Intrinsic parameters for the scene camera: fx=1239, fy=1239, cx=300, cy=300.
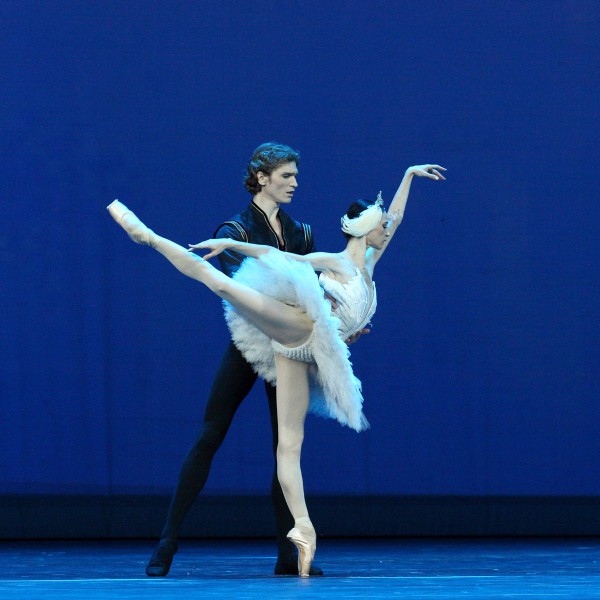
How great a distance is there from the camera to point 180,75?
4.85 meters

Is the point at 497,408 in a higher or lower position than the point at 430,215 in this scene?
lower

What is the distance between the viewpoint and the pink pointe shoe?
3.29 metres

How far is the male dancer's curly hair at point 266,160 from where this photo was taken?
3.54 meters

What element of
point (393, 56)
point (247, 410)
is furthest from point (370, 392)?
point (393, 56)

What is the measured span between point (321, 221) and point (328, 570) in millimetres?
1671

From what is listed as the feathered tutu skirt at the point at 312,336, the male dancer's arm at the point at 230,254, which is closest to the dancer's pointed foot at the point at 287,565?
the feathered tutu skirt at the point at 312,336

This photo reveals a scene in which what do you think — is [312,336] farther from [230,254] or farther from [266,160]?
[266,160]

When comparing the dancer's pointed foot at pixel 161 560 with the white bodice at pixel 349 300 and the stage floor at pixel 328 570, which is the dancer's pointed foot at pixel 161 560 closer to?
the stage floor at pixel 328 570

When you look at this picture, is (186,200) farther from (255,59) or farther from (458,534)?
(458,534)

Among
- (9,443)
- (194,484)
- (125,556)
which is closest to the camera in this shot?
(194,484)

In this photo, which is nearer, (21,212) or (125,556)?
(125,556)

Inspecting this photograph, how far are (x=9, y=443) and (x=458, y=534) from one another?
178 cm

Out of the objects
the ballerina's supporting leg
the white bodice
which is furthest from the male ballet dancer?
the white bodice

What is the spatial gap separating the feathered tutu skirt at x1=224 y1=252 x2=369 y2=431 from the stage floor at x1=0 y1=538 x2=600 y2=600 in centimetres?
49
